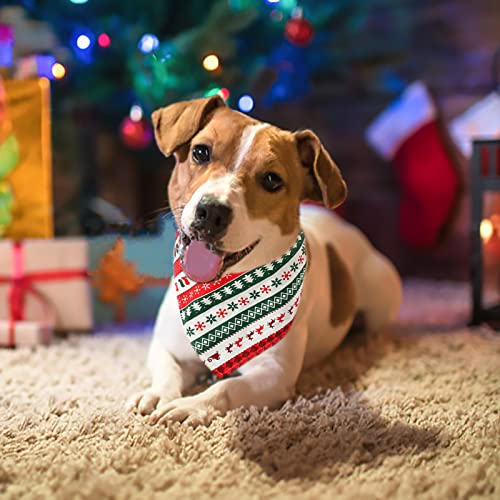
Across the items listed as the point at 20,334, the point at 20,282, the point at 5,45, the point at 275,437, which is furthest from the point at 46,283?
the point at 275,437

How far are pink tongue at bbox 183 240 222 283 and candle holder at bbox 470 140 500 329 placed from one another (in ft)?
3.56

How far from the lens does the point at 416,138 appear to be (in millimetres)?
2781

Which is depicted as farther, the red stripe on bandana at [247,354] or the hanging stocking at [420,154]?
the hanging stocking at [420,154]

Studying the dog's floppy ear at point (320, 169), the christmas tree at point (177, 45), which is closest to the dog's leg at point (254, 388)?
the dog's floppy ear at point (320, 169)

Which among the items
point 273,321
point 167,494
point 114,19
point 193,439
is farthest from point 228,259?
point 114,19

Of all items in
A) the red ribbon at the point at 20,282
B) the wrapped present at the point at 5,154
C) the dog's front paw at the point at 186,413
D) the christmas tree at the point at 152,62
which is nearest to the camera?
the dog's front paw at the point at 186,413

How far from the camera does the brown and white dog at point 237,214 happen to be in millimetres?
1212

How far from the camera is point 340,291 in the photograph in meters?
1.74

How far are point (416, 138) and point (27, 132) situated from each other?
1598 millimetres

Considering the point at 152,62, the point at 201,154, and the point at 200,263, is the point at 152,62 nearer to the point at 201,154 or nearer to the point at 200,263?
the point at 201,154

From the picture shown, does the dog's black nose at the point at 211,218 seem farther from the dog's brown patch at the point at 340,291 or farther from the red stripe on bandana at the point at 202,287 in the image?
the dog's brown patch at the point at 340,291

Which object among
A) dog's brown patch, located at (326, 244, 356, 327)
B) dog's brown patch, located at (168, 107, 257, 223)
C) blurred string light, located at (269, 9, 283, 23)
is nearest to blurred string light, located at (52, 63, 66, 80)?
blurred string light, located at (269, 9, 283, 23)

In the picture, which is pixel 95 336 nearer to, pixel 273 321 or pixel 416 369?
pixel 273 321

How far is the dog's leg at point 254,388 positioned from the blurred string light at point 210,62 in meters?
0.96
